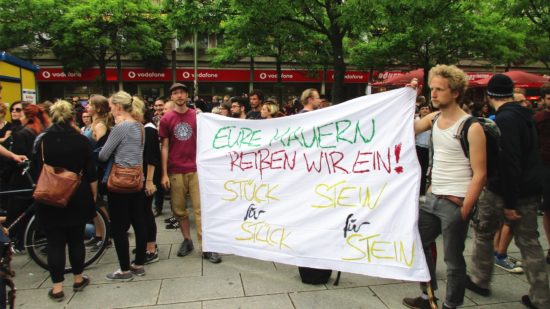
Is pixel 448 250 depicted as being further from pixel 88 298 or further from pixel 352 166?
pixel 88 298

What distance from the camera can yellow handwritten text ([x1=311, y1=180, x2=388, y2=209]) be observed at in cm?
329

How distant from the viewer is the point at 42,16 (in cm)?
2072

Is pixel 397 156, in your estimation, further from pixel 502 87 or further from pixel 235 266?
pixel 235 266

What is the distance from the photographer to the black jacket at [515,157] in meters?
3.14

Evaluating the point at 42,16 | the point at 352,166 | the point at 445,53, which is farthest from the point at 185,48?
the point at 352,166

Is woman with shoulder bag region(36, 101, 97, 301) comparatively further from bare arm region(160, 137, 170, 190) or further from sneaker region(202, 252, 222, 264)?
sneaker region(202, 252, 222, 264)

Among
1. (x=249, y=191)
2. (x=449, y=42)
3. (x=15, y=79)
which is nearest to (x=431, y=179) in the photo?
Result: (x=249, y=191)

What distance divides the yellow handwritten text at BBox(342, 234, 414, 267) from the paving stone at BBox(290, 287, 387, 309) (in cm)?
46

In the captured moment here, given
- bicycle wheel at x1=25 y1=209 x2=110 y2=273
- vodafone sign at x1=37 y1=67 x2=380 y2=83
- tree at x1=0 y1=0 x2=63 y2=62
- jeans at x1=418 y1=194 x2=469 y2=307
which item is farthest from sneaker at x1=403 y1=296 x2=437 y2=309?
tree at x1=0 y1=0 x2=63 y2=62

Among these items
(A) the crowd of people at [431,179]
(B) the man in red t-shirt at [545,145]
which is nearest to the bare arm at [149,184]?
(A) the crowd of people at [431,179]

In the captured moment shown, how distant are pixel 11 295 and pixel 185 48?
2582 cm

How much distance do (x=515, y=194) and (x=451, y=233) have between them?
0.72 meters

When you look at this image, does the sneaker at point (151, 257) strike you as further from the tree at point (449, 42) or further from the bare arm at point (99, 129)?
the tree at point (449, 42)

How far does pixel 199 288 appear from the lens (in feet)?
12.5
